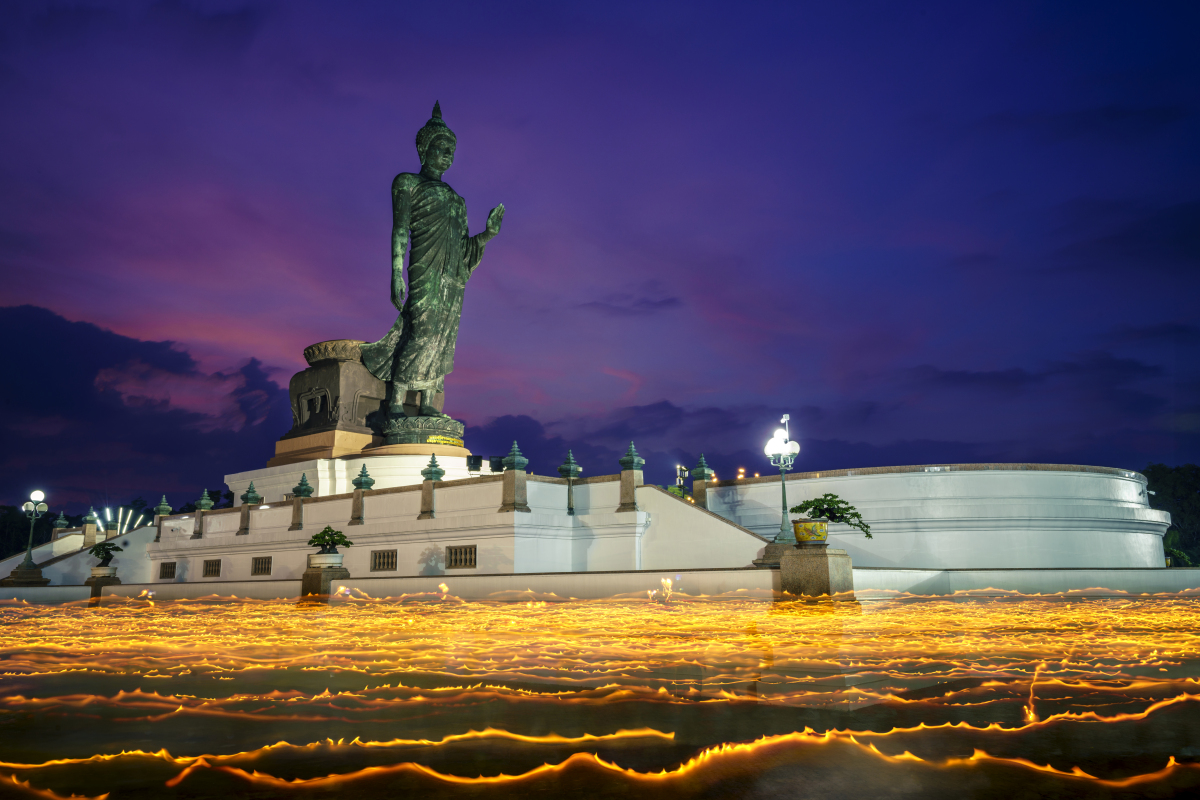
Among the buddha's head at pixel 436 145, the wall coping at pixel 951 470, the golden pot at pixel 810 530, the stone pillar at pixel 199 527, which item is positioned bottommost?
the golden pot at pixel 810 530

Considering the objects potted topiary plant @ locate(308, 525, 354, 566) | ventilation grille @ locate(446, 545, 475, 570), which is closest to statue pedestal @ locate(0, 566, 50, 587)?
potted topiary plant @ locate(308, 525, 354, 566)

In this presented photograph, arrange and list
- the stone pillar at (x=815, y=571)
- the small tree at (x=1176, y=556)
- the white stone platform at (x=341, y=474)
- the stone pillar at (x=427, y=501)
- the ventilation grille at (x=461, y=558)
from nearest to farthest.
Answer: the stone pillar at (x=815, y=571) < the ventilation grille at (x=461, y=558) < the stone pillar at (x=427, y=501) < the white stone platform at (x=341, y=474) < the small tree at (x=1176, y=556)

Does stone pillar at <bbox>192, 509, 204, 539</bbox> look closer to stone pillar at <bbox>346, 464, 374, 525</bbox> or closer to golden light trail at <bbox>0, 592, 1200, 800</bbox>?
stone pillar at <bbox>346, 464, 374, 525</bbox>

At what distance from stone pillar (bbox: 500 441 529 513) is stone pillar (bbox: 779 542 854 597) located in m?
11.2

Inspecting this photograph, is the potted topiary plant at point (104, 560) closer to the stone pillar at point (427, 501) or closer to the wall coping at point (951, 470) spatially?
the stone pillar at point (427, 501)

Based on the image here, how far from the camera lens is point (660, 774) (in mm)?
4984

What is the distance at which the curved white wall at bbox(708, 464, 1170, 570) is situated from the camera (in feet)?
89.8

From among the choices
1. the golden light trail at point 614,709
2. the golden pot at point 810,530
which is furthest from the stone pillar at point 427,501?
the golden pot at point 810,530

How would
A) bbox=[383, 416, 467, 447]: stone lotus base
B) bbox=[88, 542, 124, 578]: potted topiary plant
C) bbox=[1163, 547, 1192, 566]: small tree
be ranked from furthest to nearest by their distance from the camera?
bbox=[1163, 547, 1192, 566]: small tree → bbox=[383, 416, 467, 447]: stone lotus base → bbox=[88, 542, 124, 578]: potted topiary plant

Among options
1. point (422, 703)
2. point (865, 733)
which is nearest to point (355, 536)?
point (422, 703)

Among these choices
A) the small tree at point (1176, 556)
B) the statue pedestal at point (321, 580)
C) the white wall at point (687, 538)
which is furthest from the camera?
the small tree at point (1176, 556)

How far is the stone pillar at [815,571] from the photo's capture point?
1742 cm

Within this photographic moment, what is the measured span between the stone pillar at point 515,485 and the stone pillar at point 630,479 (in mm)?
3310

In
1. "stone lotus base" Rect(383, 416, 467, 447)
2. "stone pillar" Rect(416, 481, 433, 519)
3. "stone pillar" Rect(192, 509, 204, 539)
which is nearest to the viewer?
"stone pillar" Rect(416, 481, 433, 519)
